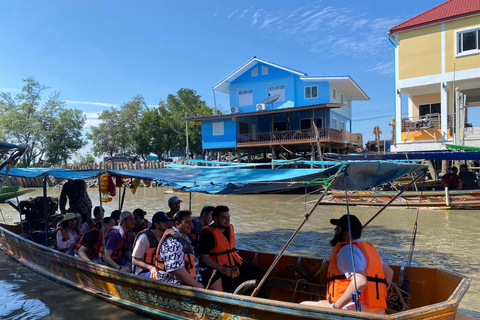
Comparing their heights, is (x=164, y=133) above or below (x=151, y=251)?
above

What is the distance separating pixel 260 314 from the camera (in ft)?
13.2

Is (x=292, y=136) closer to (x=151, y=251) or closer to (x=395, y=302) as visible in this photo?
(x=151, y=251)

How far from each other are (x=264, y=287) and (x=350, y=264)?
2563 millimetres

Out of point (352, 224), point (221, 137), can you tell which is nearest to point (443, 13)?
point (221, 137)

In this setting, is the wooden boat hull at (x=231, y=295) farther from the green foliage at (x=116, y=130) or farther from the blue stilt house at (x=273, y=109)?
the green foliage at (x=116, y=130)

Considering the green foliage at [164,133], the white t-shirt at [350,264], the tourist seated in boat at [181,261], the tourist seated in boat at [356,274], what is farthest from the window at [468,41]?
the green foliage at [164,133]

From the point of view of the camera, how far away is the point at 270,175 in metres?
4.71

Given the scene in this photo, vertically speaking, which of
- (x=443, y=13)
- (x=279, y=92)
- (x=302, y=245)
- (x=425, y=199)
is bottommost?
(x=302, y=245)

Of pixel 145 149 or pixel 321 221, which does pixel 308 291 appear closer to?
pixel 321 221

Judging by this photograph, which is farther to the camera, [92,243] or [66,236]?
[66,236]

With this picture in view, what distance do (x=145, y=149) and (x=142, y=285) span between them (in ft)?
131

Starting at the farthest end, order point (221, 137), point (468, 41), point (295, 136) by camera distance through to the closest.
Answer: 1. point (221, 137)
2. point (295, 136)
3. point (468, 41)

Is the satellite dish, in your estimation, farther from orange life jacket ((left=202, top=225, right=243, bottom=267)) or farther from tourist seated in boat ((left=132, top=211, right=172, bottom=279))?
tourist seated in boat ((left=132, top=211, right=172, bottom=279))

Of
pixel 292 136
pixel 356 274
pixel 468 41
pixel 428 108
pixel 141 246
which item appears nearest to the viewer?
pixel 356 274
